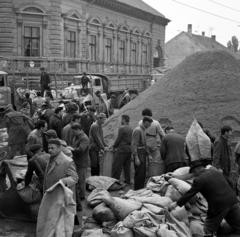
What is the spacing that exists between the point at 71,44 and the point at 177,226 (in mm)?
24563

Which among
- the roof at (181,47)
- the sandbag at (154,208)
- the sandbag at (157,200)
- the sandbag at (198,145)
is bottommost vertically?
the sandbag at (154,208)

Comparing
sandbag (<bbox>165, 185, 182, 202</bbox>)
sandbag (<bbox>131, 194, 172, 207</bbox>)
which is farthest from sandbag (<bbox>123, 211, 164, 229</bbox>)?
sandbag (<bbox>165, 185, 182, 202</bbox>)

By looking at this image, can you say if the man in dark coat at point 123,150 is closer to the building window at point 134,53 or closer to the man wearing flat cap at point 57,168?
the man wearing flat cap at point 57,168

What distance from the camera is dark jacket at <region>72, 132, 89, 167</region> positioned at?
814cm

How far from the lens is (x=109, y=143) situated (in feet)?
37.1

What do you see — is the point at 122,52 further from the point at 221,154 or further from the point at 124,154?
the point at 221,154

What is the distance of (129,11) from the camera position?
38.0 meters

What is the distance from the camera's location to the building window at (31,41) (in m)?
26.8

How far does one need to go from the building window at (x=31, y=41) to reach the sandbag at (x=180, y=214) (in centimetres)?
2177

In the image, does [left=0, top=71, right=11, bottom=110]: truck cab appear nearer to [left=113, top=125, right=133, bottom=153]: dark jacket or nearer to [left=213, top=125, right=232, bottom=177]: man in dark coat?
[left=113, top=125, right=133, bottom=153]: dark jacket

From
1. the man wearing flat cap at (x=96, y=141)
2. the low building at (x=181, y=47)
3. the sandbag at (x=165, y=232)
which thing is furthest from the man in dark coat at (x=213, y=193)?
the low building at (x=181, y=47)

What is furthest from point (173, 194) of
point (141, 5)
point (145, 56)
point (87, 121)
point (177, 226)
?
point (141, 5)

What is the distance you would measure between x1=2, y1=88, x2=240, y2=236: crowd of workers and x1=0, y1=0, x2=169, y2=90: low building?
12.8 m

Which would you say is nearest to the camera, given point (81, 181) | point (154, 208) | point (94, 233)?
point (94, 233)
